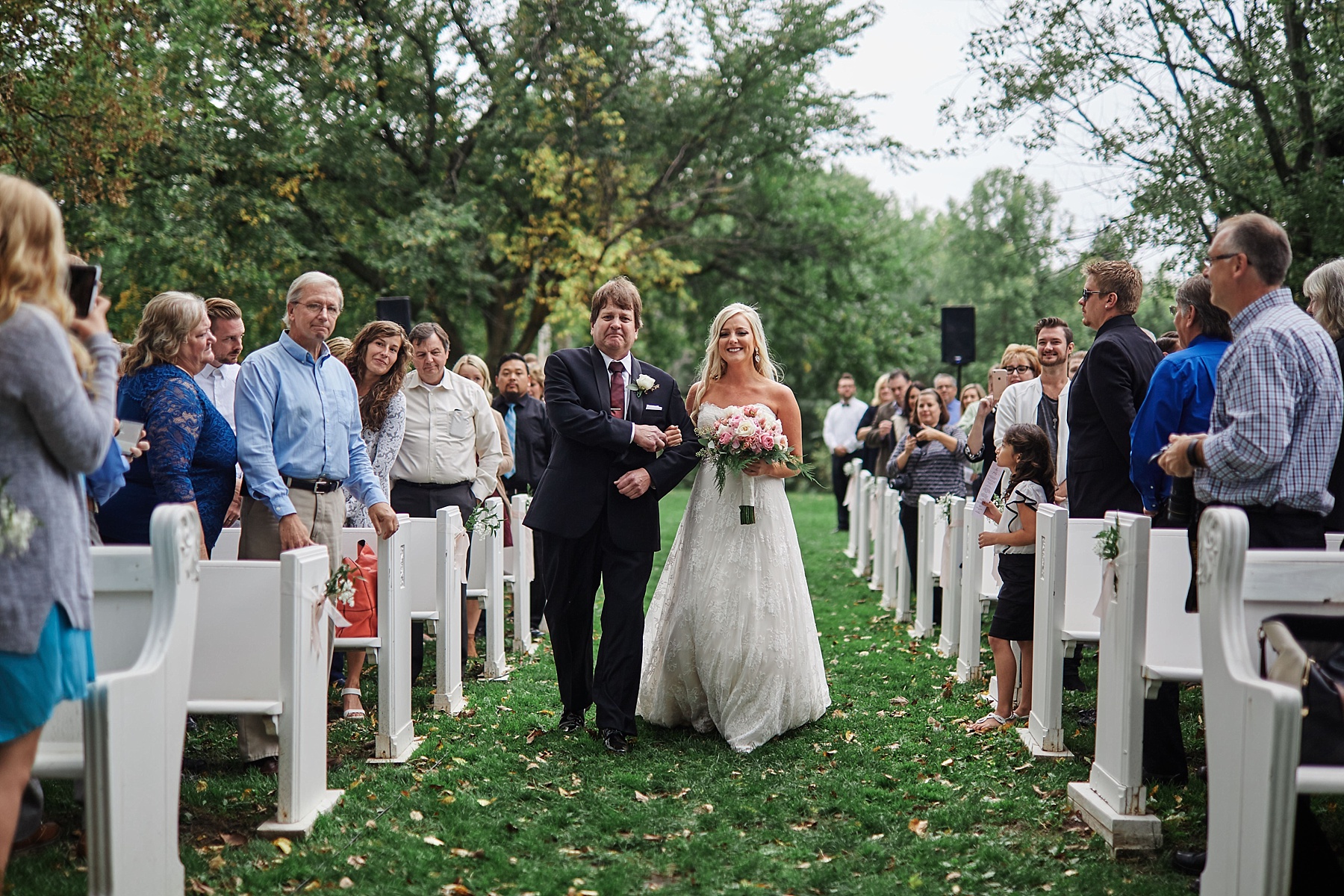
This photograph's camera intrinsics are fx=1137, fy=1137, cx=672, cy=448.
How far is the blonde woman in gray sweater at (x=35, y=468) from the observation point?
2.96 metres

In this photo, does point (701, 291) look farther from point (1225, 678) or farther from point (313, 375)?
point (1225, 678)

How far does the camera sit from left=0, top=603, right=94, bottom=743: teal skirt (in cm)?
301

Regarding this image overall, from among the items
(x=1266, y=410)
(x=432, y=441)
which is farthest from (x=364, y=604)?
(x=1266, y=410)

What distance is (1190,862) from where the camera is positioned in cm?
417

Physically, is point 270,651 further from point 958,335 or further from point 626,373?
point 958,335

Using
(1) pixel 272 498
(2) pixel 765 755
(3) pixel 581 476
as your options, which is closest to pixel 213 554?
(1) pixel 272 498

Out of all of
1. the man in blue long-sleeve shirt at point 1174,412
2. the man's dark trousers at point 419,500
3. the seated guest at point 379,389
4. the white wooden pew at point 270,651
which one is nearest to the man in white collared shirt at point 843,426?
the man's dark trousers at point 419,500

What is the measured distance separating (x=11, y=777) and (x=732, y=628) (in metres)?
3.75

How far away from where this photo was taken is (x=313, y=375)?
573cm

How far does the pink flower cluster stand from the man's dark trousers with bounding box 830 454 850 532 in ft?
41.0

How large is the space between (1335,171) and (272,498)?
11.2 meters

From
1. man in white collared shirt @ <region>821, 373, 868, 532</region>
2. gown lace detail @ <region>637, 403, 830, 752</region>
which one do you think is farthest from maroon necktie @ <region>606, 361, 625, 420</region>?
man in white collared shirt @ <region>821, 373, 868, 532</region>

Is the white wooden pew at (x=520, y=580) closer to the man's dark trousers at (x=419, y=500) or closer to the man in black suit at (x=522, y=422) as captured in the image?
the man in black suit at (x=522, y=422)

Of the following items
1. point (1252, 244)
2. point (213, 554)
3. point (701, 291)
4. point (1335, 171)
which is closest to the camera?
point (1252, 244)
